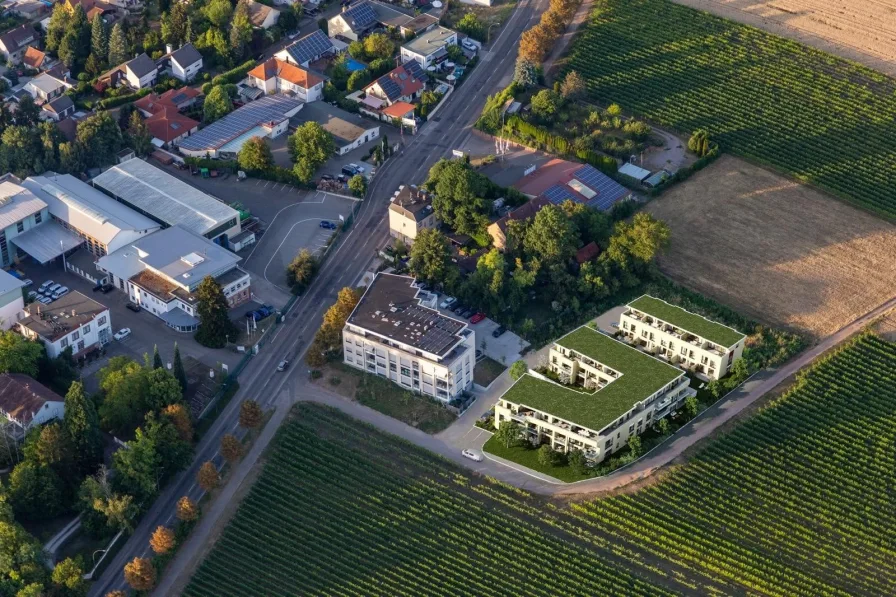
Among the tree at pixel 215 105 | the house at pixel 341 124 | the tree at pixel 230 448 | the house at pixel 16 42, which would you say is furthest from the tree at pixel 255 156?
the tree at pixel 230 448

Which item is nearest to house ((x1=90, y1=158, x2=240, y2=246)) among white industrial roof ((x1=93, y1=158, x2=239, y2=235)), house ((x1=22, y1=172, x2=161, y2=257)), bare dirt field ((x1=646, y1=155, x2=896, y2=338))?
white industrial roof ((x1=93, y1=158, x2=239, y2=235))

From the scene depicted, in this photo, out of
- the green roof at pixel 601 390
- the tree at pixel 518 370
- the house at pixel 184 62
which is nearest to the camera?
the green roof at pixel 601 390

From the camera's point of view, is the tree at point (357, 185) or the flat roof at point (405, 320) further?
the tree at point (357, 185)

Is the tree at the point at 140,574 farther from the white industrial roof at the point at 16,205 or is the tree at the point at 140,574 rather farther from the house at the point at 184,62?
the house at the point at 184,62

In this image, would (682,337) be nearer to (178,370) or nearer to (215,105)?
(178,370)

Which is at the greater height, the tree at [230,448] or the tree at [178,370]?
the tree at [178,370]

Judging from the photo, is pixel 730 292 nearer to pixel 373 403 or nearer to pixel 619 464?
pixel 619 464
